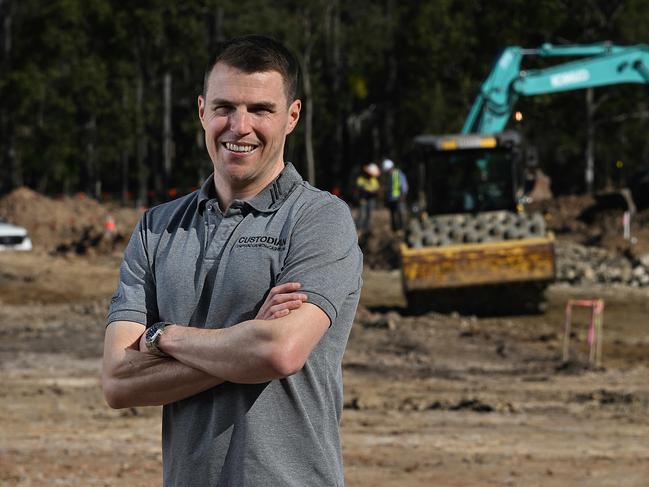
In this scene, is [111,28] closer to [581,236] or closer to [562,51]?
[581,236]

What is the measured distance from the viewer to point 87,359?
14.5 metres

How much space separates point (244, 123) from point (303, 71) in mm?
44328

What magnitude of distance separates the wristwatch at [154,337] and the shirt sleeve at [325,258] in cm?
32

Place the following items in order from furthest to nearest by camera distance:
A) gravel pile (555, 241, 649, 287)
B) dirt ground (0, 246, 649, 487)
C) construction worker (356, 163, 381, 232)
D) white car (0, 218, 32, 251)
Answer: white car (0, 218, 32, 251) → construction worker (356, 163, 381, 232) → gravel pile (555, 241, 649, 287) → dirt ground (0, 246, 649, 487)

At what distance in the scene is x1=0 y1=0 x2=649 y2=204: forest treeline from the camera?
48156 millimetres

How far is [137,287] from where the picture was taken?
3012 mm

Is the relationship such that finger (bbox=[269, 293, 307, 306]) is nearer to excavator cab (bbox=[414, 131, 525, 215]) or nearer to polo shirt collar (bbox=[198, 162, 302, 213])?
polo shirt collar (bbox=[198, 162, 302, 213])

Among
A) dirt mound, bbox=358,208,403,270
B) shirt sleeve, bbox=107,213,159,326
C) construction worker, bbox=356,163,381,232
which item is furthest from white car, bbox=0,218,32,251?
shirt sleeve, bbox=107,213,159,326

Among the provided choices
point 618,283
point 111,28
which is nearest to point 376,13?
point 111,28

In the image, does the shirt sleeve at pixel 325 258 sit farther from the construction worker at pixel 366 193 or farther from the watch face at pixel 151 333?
the construction worker at pixel 366 193

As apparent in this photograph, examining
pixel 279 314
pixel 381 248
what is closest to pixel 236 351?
pixel 279 314

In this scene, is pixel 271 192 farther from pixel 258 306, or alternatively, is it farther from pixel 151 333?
pixel 151 333

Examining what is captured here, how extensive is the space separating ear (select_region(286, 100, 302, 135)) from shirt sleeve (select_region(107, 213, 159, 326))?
0.43 meters

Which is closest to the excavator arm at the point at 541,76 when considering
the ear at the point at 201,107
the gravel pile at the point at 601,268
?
the gravel pile at the point at 601,268
